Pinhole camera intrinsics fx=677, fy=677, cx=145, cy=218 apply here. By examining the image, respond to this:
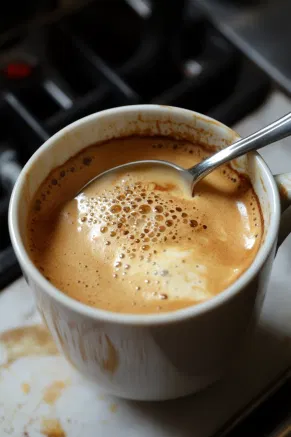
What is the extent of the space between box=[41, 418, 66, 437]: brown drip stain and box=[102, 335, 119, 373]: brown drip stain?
105mm

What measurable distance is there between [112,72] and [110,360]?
1.26ft

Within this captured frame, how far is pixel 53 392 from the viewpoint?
58 centimetres

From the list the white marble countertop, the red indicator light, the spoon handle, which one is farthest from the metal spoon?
the red indicator light

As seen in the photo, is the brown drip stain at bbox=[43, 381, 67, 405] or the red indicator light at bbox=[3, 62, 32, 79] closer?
the brown drip stain at bbox=[43, 381, 67, 405]

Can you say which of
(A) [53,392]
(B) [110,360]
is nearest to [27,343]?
(A) [53,392]

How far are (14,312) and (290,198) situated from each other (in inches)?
11.2

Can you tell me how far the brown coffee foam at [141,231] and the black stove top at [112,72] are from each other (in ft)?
0.48

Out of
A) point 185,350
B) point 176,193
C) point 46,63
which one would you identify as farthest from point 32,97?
point 185,350

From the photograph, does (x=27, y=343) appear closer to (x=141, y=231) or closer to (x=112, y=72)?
(x=141, y=231)

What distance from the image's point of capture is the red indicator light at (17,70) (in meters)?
0.80

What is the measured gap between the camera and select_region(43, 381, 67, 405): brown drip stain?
578mm

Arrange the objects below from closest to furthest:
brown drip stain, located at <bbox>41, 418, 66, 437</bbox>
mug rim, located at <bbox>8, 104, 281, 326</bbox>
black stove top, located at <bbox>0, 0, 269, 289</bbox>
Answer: mug rim, located at <bbox>8, 104, 281, 326</bbox>, brown drip stain, located at <bbox>41, 418, 66, 437</bbox>, black stove top, located at <bbox>0, 0, 269, 289</bbox>

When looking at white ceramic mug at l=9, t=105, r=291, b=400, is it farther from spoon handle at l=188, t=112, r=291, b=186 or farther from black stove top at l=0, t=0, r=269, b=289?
black stove top at l=0, t=0, r=269, b=289

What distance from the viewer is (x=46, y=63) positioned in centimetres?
81
